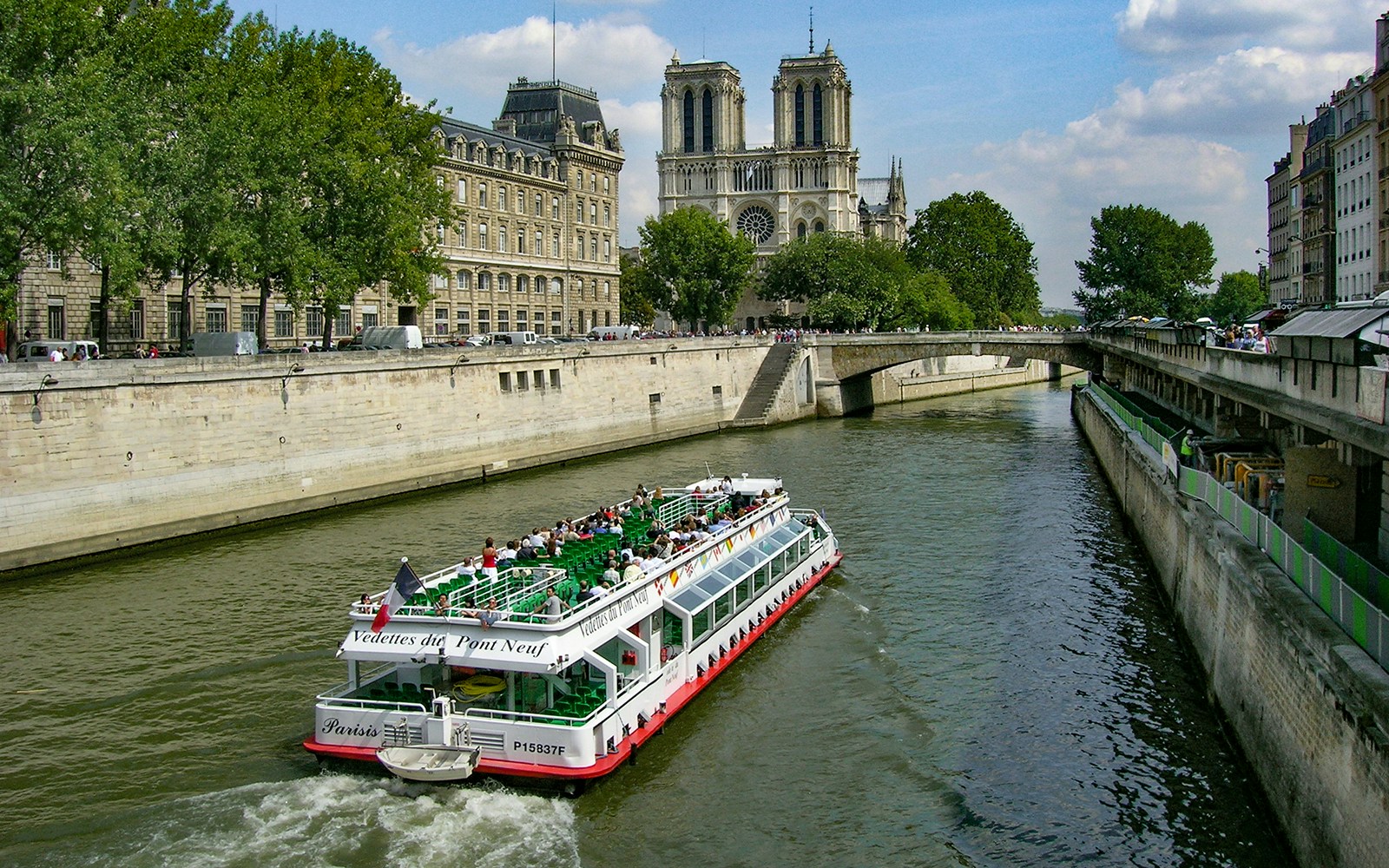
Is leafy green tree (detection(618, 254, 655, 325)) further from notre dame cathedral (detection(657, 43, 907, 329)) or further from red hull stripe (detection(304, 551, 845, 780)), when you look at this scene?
red hull stripe (detection(304, 551, 845, 780))

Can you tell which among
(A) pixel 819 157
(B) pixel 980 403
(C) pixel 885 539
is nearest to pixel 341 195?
(C) pixel 885 539

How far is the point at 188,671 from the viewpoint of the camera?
2241 centimetres

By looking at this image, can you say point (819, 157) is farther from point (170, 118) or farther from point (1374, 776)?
point (1374, 776)

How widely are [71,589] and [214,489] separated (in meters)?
7.70

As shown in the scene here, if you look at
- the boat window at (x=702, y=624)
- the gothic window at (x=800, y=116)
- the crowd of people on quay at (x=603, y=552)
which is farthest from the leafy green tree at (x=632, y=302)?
the boat window at (x=702, y=624)

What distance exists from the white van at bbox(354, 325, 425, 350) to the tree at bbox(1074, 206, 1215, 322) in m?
74.9

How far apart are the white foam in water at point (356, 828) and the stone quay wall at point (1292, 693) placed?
28.2 feet

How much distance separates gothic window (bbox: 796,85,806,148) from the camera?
6053 inches

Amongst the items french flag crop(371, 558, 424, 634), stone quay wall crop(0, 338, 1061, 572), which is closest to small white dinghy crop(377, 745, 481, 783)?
french flag crop(371, 558, 424, 634)

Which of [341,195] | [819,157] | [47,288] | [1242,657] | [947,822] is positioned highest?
[819,157]

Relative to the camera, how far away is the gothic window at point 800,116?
154 metres

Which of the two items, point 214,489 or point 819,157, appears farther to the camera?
point 819,157

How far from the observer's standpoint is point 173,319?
175 feet

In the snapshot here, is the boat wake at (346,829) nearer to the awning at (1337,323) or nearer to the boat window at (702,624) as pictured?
the boat window at (702,624)
